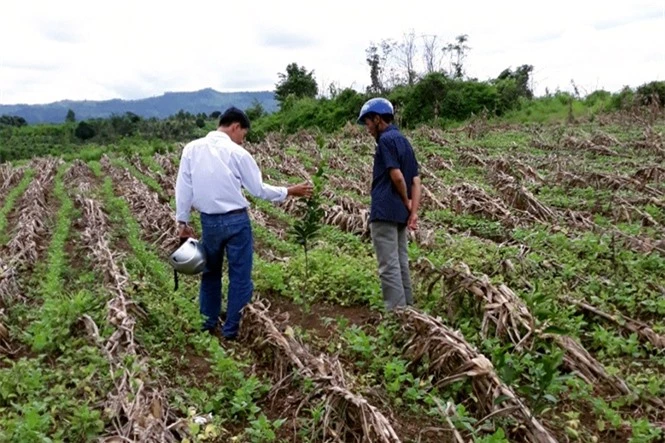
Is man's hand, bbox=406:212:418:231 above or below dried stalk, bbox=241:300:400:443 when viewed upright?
above

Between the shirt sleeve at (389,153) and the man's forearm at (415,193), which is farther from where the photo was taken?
the man's forearm at (415,193)

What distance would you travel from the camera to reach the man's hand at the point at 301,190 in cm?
476

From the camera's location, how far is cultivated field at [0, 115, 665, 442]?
3.43 meters

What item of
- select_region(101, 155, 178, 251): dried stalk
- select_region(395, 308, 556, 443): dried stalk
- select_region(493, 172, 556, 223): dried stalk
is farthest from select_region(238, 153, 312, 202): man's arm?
select_region(493, 172, 556, 223): dried stalk

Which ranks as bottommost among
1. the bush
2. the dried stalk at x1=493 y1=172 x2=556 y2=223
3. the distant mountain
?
the dried stalk at x1=493 y1=172 x2=556 y2=223

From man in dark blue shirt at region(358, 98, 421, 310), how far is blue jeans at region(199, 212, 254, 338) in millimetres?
1080

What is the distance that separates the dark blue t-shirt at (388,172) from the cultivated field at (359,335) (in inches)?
18.6

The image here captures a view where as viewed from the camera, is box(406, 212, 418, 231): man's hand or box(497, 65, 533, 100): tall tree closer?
box(406, 212, 418, 231): man's hand

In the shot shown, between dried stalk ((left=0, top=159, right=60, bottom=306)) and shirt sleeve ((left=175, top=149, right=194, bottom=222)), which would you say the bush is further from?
shirt sleeve ((left=175, top=149, right=194, bottom=222))

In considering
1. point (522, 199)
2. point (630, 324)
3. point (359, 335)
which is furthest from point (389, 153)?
point (522, 199)

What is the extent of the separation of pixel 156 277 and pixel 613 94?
24.1m

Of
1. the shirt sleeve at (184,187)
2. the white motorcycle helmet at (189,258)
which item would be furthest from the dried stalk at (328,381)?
the shirt sleeve at (184,187)

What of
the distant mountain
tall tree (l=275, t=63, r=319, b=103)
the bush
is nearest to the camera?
the bush

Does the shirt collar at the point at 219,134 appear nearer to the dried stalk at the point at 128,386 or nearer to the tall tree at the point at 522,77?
the dried stalk at the point at 128,386
